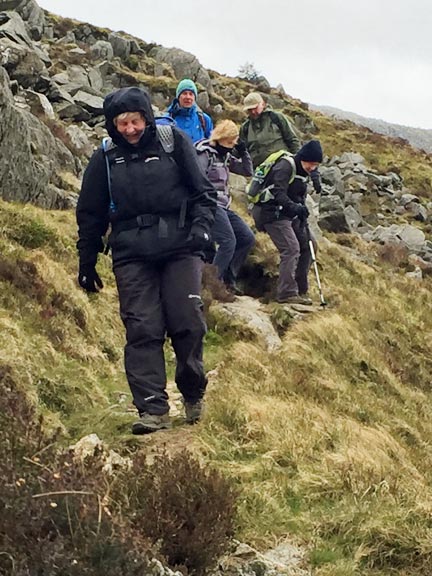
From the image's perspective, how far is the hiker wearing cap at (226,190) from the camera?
1011 centimetres

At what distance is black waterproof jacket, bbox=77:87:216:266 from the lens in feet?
18.9

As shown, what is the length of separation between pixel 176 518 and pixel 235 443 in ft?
6.69

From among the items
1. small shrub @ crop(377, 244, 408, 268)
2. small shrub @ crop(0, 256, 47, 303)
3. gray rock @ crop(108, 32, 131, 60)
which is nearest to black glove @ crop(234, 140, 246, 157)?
small shrub @ crop(0, 256, 47, 303)

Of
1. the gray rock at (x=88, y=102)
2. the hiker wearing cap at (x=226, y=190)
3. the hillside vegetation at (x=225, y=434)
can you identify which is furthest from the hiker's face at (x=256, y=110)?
the gray rock at (x=88, y=102)

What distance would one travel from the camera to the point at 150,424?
5.78m

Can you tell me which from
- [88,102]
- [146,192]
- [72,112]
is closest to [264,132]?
[146,192]

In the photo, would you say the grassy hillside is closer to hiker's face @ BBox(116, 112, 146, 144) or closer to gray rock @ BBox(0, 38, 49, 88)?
hiker's face @ BBox(116, 112, 146, 144)

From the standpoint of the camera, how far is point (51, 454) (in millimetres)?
3352

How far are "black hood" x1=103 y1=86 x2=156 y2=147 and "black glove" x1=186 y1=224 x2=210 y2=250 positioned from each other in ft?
2.52

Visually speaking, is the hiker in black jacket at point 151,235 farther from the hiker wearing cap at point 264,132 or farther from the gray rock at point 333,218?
the gray rock at point 333,218

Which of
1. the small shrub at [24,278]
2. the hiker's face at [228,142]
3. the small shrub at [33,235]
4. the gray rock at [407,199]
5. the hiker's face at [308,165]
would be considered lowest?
the small shrub at [24,278]

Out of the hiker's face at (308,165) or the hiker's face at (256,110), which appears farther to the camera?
the hiker's face at (256,110)

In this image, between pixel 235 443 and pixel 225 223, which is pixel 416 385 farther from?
pixel 235 443

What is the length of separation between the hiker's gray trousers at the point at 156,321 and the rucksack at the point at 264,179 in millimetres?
4991
